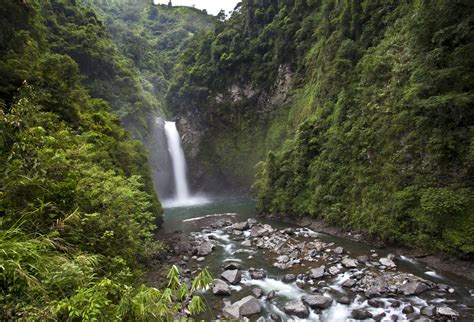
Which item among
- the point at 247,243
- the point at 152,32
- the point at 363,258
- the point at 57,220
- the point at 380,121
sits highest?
the point at 152,32

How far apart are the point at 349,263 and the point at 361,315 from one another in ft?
11.2

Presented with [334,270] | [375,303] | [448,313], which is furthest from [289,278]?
[448,313]

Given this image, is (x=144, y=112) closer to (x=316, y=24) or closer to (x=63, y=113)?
(x=316, y=24)

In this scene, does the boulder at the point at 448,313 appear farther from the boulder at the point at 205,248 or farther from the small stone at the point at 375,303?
the boulder at the point at 205,248

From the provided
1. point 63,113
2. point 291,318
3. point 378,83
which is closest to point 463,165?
point 378,83

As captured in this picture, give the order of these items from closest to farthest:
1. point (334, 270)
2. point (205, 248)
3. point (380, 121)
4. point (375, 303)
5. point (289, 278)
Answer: point (375, 303) → point (289, 278) → point (334, 270) → point (205, 248) → point (380, 121)

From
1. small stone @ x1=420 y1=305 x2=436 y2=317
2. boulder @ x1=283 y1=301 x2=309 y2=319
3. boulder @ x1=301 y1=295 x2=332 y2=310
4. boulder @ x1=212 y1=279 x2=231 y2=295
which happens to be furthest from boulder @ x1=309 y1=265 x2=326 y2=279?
small stone @ x1=420 y1=305 x2=436 y2=317

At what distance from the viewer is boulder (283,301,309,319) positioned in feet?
25.1

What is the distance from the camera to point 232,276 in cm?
1001

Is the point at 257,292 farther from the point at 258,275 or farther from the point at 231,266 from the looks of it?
the point at 231,266

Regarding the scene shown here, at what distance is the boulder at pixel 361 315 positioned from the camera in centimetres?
728

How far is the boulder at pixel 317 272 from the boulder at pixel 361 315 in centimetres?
237

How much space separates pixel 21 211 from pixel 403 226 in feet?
40.2

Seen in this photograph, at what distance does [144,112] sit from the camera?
118ft
